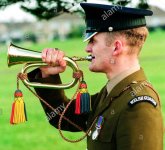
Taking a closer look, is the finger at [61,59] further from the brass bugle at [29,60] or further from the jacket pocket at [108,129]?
the jacket pocket at [108,129]

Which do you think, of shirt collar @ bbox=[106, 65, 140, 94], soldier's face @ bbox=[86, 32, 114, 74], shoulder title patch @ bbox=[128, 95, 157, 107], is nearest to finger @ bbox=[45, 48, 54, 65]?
soldier's face @ bbox=[86, 32, 114, 74]

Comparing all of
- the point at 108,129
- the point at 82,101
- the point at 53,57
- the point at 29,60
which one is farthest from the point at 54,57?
the point at 108,129

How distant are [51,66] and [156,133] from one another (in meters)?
Answer: 0.72

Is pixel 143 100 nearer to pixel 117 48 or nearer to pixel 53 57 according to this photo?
pixel 117 48

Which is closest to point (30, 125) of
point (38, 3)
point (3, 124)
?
point (3, 124)

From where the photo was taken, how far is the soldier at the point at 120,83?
2.54 metres

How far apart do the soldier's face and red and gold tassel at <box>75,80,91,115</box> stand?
282mm

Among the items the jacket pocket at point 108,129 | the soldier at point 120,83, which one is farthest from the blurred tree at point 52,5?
the jacket pocket at point 108,129

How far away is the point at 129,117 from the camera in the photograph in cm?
258

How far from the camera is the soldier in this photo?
2.54 meters

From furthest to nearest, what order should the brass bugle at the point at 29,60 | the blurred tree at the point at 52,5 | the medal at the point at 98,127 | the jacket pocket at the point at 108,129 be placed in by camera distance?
the blurred tree at the point at 52,5
the brass bugle at the point at 29,60
the medal at the point at 98,127
the jacket pocket at the point at 108,129

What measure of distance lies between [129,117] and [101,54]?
1.14 feet

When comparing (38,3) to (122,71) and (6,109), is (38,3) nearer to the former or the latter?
(122,71)

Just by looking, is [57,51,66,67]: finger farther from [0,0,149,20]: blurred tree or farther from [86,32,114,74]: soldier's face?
[0,0,149,20]: blurred tree
